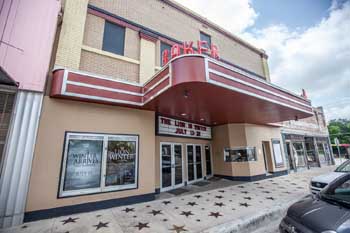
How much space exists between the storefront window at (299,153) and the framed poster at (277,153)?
236 cm

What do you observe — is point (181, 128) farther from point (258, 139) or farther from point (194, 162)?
point (258, 139)

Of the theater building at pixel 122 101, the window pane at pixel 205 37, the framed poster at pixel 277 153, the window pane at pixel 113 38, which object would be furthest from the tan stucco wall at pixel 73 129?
the framed poster at pixel 277 153

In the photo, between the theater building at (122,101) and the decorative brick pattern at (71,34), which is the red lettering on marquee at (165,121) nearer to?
the theater building at (122,101)

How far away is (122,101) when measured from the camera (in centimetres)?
535

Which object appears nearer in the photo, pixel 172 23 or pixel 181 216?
pixel 181 216

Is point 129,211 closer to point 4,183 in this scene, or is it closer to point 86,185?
point 86,185

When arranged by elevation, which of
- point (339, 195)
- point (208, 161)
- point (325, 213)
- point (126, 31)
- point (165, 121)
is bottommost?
point (325, 213)

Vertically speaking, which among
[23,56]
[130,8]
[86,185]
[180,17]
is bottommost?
[86,185]

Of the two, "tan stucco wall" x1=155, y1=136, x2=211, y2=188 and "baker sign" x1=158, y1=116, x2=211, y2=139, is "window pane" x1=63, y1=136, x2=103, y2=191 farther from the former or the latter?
"baker sign" x1=158, y1=116, x2=211, y2=139

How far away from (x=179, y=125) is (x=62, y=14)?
21.1 feet

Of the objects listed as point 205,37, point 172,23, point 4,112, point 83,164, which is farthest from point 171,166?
point 205,37

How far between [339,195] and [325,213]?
80 cm

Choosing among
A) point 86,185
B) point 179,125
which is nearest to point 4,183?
point 86,185

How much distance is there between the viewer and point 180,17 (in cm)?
880
